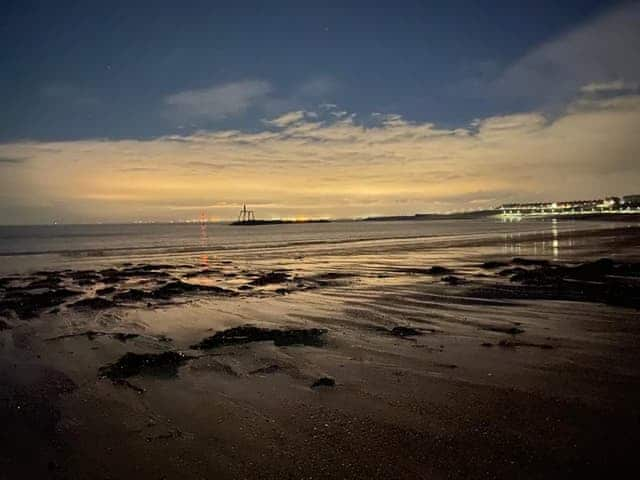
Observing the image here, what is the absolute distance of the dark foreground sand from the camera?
4.96m

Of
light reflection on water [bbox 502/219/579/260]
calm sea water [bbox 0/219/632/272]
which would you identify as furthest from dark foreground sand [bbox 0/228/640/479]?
calm sea water [bbox 0/219/632/272]

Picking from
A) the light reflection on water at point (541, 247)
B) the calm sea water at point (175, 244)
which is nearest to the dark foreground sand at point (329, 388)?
the light reflection on water at point (541, 247)

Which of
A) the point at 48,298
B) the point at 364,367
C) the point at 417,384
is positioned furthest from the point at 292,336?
the point at 48,298

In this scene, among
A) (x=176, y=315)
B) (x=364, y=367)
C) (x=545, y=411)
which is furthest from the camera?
(x=176, y=315)

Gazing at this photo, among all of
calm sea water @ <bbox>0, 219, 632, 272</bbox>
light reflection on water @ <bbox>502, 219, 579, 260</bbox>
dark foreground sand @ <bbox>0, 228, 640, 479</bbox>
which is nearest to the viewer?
dark foreground sand @ <bbox>0, 228, 640, 479</bbox>

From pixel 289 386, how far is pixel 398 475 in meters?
3.04

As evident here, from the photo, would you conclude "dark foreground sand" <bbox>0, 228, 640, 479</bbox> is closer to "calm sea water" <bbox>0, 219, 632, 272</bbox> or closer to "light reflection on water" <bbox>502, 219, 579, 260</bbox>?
"light reflection on water" <bbox>502, 219, 579, 260</bbox>

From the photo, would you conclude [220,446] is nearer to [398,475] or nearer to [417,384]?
[398,475]

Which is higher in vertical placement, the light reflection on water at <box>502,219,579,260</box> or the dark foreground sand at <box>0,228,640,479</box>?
the light reflection on water at <box>502,219,579,260</box>

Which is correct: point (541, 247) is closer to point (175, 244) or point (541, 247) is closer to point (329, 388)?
point (329, 388)

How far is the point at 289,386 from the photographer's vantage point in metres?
7.27

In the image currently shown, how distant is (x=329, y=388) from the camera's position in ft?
23.4

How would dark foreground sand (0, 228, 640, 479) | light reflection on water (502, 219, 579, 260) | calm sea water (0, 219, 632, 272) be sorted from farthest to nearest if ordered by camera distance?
1. calm sea water (0, 219, 632, 272)
2. light reflection on water (502, 219, 579, 260)
3. dark foreground sand (0, 228, 640, 479)

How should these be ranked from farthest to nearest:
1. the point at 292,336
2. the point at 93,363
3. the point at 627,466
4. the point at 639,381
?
the point at 292,336 < the point at 93,363 < the point at 639,381 < the point at 627,466
